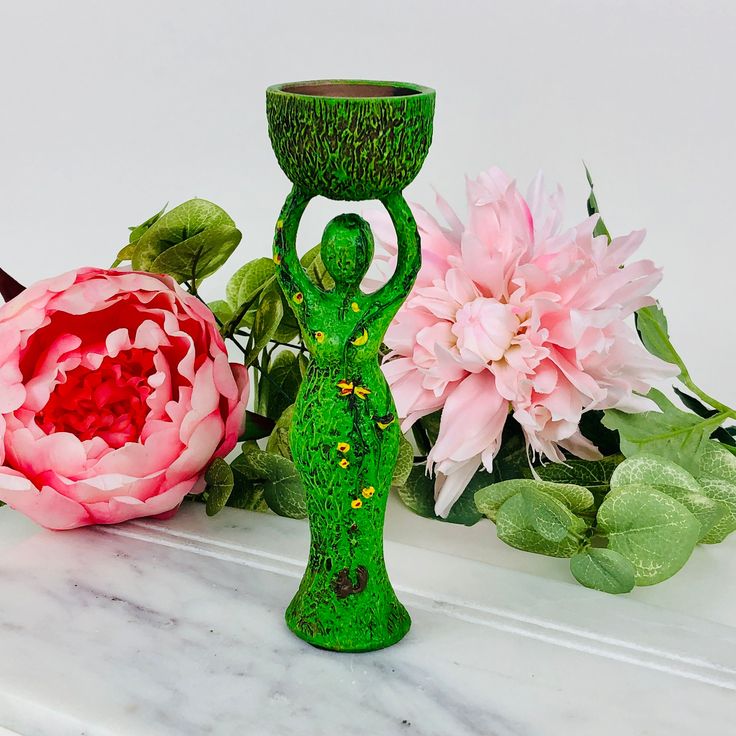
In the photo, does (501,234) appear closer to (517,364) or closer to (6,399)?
(517,364)

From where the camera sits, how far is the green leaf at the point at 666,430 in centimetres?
89

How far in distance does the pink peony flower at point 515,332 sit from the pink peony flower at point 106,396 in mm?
154

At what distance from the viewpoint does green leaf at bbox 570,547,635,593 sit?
0.80 meters

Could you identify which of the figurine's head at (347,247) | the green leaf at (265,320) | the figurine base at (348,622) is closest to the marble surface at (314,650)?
the figurine base at (348,622)

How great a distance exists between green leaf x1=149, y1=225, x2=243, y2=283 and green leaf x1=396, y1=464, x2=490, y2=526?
24 cm

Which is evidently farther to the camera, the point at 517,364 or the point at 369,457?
the point at 517,364

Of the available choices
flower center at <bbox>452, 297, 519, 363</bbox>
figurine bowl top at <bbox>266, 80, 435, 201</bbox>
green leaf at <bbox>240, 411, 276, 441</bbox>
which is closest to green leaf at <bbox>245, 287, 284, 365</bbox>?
green leaf at <bbox>240, 411, 276, 441</bbox>

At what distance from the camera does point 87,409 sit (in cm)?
87

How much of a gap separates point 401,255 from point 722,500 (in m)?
0.38

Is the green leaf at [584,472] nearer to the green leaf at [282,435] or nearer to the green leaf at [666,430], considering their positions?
the green leaf at [666,430]

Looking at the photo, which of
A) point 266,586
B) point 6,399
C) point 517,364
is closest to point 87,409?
point 6,399

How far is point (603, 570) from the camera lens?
2.64ft

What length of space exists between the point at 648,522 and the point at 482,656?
160mm

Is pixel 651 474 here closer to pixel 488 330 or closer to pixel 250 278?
pixel 488 330
